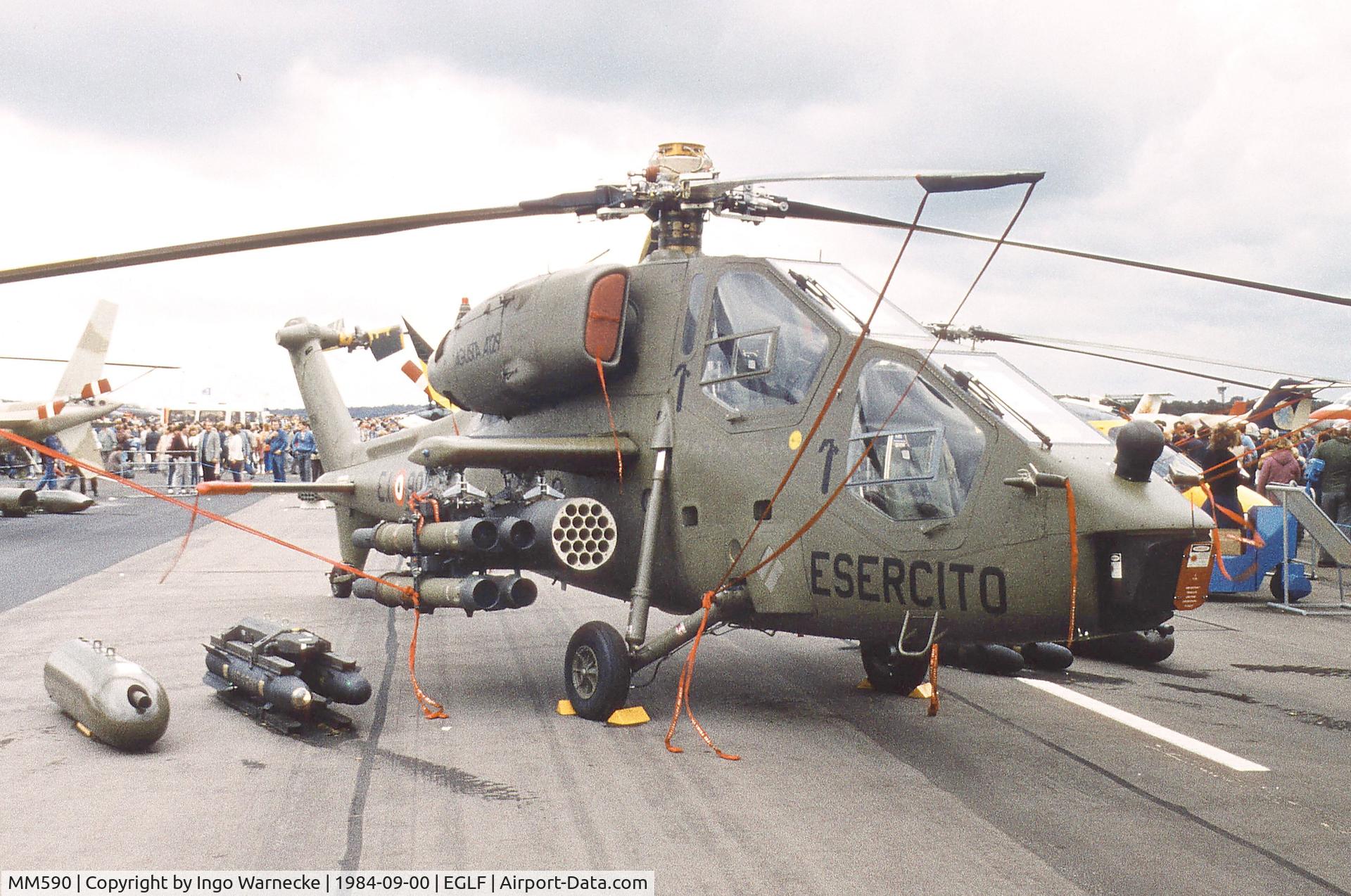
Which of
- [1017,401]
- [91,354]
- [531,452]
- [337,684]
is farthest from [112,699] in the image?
[91,354]

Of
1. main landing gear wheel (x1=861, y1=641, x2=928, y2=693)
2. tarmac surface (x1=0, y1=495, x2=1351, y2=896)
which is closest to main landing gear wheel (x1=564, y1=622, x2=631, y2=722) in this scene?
tarmac surface (x1=0, y1=495, x2=1351, y2=896)

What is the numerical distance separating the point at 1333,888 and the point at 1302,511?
8.78 m

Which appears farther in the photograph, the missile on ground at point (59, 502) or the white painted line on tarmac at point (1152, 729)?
the missile on ground at point (59, 502)

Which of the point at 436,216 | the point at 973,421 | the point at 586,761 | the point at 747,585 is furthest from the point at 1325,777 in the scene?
the point at 436,216

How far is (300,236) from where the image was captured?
716 centimetres

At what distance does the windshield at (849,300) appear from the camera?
6.62 meters

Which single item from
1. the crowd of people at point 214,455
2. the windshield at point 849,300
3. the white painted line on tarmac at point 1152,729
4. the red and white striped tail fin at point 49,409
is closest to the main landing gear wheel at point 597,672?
the windshield at point 849,300

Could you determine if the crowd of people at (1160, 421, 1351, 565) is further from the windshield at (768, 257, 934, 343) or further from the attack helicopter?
the attack helicopter

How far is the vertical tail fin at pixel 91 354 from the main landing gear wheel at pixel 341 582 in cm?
1391

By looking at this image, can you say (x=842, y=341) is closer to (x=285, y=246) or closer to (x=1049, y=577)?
(x=1049, y=577)

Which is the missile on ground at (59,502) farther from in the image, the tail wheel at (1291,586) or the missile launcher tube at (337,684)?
the tail wheel at (1291,586)

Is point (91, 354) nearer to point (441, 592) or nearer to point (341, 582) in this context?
point (341, 582)

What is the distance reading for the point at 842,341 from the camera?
6.49 m

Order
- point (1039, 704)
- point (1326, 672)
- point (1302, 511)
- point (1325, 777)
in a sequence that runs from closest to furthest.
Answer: point (1325, 777) → point (1039, 704) → point (1326, 672) → point (1302, 511)
